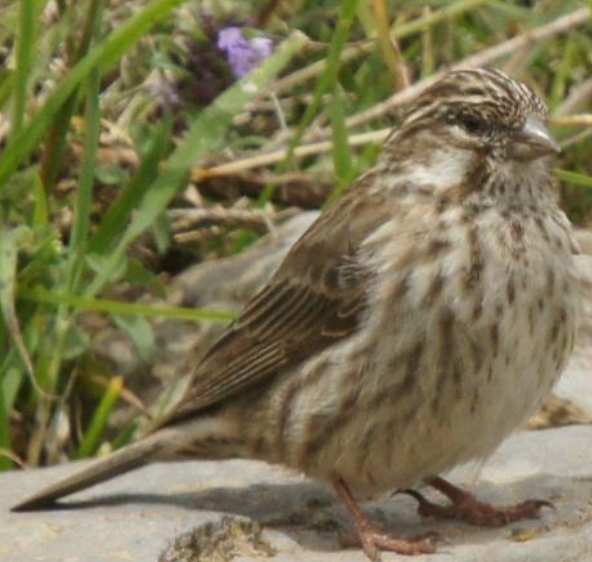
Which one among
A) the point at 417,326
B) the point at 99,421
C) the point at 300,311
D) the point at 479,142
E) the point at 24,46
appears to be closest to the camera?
the point at 417,326

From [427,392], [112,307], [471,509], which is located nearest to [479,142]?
[427,392]

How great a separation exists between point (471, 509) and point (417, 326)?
516 mm

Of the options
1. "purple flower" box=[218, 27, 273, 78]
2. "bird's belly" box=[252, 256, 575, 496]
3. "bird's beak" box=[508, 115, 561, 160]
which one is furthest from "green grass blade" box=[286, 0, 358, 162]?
"bird's belly" box=[252, 256, 575, 496]

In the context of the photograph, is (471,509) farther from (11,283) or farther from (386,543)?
(11,283)

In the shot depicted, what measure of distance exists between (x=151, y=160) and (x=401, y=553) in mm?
1632

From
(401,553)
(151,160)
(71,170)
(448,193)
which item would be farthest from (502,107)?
(71,170)

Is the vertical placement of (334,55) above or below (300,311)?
above

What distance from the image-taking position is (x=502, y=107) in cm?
476

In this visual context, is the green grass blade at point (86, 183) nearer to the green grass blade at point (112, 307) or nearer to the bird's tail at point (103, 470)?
the green grass blade at point (112, 307)

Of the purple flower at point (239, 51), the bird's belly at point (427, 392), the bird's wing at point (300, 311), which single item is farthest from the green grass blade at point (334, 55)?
the bird's belly at point (427, 392)

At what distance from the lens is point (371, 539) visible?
15.3ft

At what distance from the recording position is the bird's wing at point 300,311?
15.8 feet

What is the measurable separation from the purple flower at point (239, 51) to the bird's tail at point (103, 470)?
1.42 metres

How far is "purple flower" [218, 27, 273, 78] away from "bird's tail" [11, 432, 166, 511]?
142 cm
